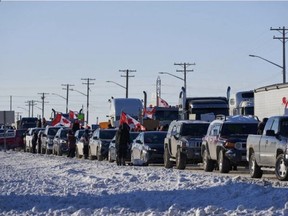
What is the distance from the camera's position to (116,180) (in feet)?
83.1

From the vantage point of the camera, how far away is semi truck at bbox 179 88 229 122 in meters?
48.5

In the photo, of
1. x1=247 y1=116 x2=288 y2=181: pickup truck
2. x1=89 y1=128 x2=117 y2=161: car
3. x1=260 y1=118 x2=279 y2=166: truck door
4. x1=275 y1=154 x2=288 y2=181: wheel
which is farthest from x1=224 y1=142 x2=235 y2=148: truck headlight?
x1=89 y1=128 x2=117 y2=161: car

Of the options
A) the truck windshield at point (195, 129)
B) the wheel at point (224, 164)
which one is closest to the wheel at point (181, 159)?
the truck windshield at point (195, 129)

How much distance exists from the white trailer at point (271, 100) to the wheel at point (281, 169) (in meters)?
11.9

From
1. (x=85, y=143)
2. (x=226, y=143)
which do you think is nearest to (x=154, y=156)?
(x=226, y=143)

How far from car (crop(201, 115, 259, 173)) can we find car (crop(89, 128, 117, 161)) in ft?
44.6

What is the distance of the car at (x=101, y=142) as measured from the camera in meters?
47.2

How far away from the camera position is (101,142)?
47219mm

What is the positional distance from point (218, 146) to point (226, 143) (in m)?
0.50

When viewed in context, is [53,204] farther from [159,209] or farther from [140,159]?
[140,159]

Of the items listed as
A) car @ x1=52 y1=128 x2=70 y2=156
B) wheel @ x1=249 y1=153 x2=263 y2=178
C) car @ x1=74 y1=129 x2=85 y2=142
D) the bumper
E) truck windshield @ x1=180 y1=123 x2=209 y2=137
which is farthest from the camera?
car @ x1=52 y1=128 x2=70 y2=156

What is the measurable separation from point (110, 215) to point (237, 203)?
2360 millimetres

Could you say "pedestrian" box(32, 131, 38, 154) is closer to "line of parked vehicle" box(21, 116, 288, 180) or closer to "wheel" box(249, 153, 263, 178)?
"line of parked vehicle" box(21, 116, 288, 180)

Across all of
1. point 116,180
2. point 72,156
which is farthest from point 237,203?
point 72,156
